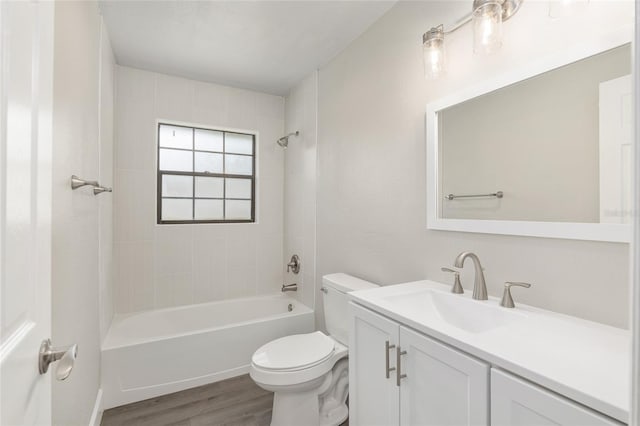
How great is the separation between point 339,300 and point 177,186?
196 centimetres

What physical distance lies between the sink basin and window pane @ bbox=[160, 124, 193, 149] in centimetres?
253

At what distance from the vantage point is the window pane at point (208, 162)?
301cm

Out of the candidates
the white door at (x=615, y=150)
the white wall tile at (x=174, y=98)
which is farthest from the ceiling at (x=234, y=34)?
the white door at (x=615, y=150)

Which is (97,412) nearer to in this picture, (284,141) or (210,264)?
(210,264)

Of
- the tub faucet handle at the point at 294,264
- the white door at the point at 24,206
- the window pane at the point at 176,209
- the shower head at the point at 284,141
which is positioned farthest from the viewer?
the shower head at the point at 284,141

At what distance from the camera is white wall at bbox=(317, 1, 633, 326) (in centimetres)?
102

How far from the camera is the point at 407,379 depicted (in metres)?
1.06

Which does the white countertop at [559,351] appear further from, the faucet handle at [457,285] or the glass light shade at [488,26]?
the glass light shade at [488,26]

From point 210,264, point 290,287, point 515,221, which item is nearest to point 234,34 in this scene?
point 210,264

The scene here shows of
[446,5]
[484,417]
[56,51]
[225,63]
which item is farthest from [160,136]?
[484,417]

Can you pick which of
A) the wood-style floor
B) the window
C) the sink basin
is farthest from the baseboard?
the sink basin

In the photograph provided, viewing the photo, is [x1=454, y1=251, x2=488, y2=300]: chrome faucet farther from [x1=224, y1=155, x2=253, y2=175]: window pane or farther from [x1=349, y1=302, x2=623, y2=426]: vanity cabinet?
[x1=224, y1=155, x2=253, y2=175]: window pane

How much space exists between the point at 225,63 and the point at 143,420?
2.69 meters

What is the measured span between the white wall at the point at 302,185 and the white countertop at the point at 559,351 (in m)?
1.65
